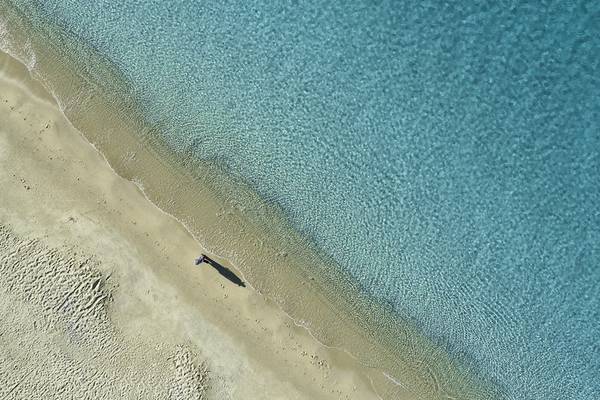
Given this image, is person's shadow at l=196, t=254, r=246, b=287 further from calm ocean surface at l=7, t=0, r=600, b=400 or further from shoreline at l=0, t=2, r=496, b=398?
calm ocean surface at l=7, t=0, r=600, b=400

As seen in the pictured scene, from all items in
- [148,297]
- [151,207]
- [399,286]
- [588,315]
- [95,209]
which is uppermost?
[588,315]

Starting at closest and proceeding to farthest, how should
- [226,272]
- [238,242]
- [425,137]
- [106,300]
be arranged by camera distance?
[106,300] → [226,272] → [238,242] → [425,137]

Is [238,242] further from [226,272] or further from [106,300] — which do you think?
[106,300]

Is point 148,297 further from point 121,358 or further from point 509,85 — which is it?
point 509,85

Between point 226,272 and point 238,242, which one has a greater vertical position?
point 238,242

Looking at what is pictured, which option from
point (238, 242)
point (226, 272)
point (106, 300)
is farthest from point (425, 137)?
point (106, 300)

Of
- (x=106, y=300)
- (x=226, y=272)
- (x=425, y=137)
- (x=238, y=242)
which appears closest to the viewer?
(x=106, y=300)

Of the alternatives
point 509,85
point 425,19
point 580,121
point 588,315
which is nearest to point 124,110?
point 425,19
